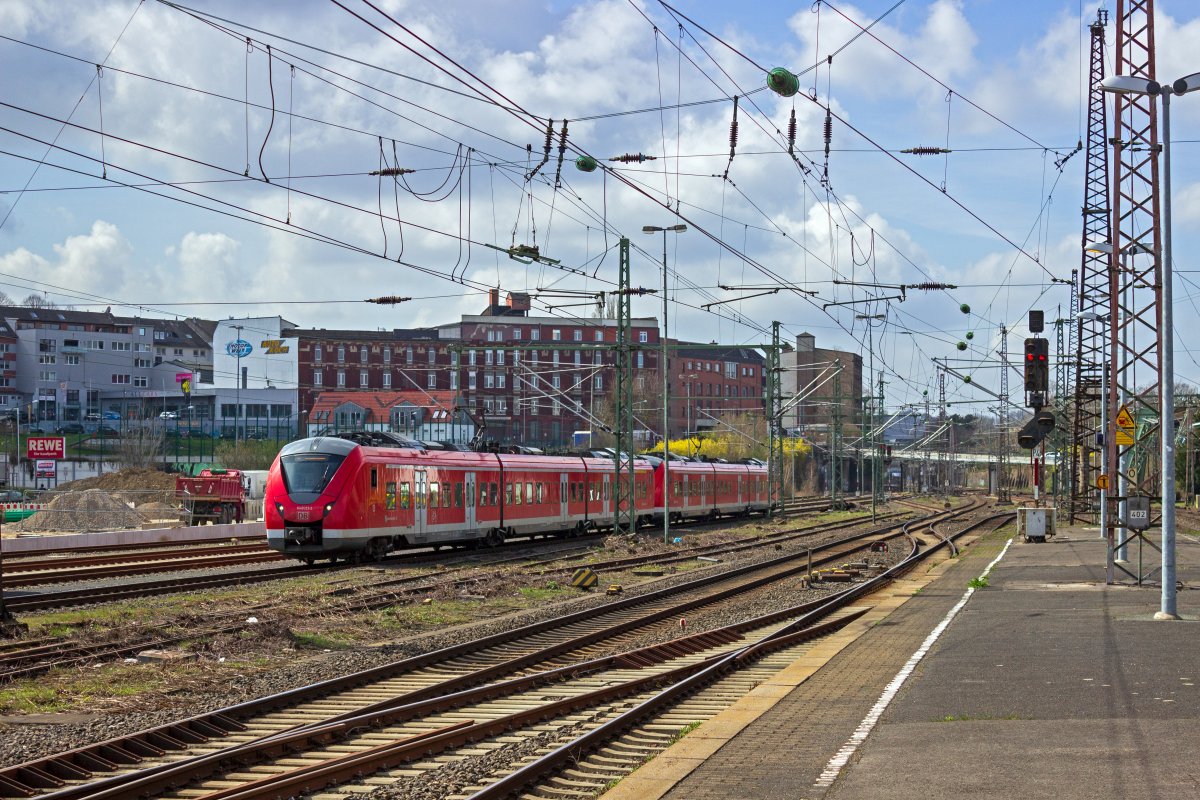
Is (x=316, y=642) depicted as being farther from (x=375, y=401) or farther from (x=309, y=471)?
(x=375, y=401)

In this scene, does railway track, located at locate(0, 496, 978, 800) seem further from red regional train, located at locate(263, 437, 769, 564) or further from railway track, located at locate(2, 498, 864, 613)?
red regional train, located at locate(263, 437, 769, 564)

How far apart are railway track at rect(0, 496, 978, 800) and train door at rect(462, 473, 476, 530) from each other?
1676cm

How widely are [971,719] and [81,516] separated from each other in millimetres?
41355

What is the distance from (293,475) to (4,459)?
46482mm

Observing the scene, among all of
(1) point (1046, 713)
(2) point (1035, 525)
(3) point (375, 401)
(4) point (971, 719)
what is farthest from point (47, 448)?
(1) point (1046, 713)

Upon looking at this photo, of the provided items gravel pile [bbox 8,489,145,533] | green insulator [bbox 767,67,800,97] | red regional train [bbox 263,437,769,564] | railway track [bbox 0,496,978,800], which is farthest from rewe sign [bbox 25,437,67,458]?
green insulator [bbox 767,67,800,97]

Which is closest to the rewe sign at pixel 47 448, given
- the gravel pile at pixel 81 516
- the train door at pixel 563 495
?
the gravel pile at pixel 81 516

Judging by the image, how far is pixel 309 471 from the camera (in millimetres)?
30656

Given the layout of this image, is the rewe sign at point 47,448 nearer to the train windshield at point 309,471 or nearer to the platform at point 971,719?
the train windshield at point 309,471

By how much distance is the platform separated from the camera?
29.1 feet

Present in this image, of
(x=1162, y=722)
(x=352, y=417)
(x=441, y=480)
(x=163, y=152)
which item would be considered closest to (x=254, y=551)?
(x=441, y=480)

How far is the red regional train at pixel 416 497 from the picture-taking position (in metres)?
30.5

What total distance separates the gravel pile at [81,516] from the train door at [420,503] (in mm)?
15737

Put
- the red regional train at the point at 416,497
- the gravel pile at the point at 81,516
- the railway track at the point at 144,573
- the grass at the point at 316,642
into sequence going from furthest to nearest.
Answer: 1. the gravel pile at the point at 81,516
2. the red regional train at the point at 416,497
3. the railway track at the point at 144,573
4. the grass at the point at 316,642
